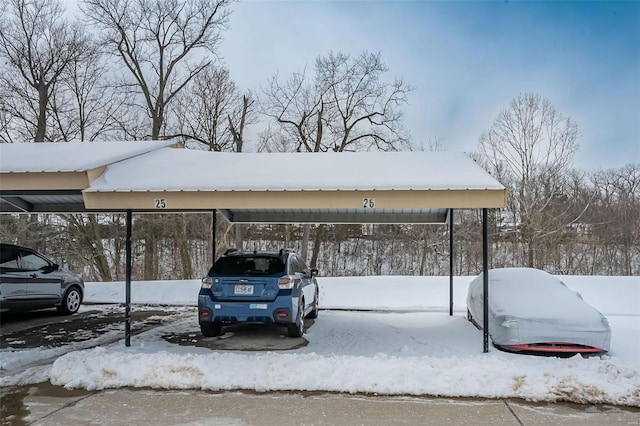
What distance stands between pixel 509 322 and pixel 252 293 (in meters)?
3.96

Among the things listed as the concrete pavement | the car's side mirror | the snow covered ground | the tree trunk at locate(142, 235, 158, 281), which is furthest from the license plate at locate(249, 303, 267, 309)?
the tree trunk at locate(142, 235, 158, 281)

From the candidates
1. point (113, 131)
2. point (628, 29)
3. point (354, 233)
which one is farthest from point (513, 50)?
point (113, 131)

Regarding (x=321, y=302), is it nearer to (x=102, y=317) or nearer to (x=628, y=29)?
(x=102, y=317)

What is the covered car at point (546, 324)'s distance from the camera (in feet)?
22.2

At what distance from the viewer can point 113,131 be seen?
2269cm

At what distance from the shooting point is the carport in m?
6.66

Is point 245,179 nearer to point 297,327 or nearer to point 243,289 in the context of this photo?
point 243,289

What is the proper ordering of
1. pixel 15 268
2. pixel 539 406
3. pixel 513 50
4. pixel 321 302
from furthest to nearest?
1. pixel 513 50
2. pixel 321 302
3. pixel 15 268
4. pixel 539 406

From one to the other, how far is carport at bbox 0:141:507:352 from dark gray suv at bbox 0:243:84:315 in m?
1.97

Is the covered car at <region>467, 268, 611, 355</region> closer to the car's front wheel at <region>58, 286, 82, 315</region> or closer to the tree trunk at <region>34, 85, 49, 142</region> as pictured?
the car's front wheel at <region>58, 286, 82, 315</region>

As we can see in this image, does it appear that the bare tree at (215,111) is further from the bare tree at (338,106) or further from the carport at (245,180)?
the carport at (245,180)

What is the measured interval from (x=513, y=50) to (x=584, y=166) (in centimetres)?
1259

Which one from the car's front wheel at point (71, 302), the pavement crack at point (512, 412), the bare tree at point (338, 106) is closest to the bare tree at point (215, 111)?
the bare tree at point (338, 106)

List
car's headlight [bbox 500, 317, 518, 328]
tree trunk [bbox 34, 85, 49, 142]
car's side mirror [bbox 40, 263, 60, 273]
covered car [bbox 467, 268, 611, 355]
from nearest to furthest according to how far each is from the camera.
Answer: covered car [bbox 467, 268, 611, 355], car's headlight [bbox 500, 317, 518, 328], car's side mirror [bbox 40, 263, 60, 273], tree trunk [bbox 34, 85, 49, 142]
